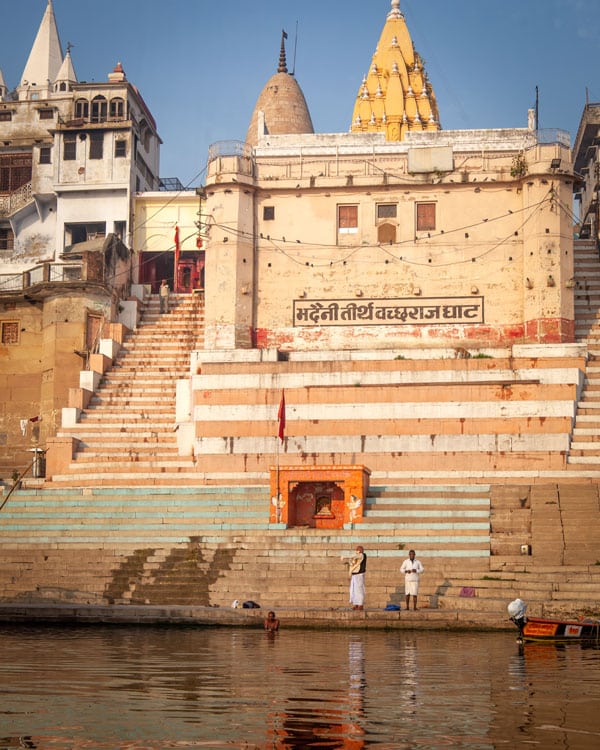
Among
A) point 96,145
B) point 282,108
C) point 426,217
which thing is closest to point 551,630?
point 426,217

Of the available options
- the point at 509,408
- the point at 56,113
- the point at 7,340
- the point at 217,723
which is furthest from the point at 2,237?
the point at 217,723

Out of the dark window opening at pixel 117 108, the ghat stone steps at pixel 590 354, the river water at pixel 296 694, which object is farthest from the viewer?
the dark window opening at pixel 117 108

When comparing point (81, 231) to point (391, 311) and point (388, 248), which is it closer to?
point (388, 248)

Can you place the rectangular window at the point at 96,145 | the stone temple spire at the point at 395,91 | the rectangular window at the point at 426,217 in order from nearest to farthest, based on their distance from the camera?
1. the rectangular window at the point at 426,217
2. the rectangular window at the point at 96,145
3. the stone temple spire at the point at 395,91

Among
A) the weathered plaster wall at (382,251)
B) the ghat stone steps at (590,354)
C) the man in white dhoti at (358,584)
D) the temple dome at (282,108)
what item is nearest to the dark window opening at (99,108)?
the temple dome at (282,108)

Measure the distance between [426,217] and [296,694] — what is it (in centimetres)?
2611

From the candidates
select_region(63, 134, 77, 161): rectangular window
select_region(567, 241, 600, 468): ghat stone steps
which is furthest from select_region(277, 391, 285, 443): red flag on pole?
select_region(63, 134, 77, 161): rectangular window

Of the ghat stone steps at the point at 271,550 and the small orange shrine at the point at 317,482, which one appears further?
the small orange shrine at the point at 317,482

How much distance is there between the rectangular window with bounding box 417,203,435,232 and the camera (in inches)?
1437

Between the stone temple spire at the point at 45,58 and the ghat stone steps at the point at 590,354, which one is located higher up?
the stone temple spire at the point at 45,58

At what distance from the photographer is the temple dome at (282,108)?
55688 mm

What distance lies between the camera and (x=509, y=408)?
1236 inches

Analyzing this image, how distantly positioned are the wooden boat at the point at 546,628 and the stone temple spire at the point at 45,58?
131 feet

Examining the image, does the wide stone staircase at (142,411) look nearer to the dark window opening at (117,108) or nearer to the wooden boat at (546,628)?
the dark window opening at (117,108)
